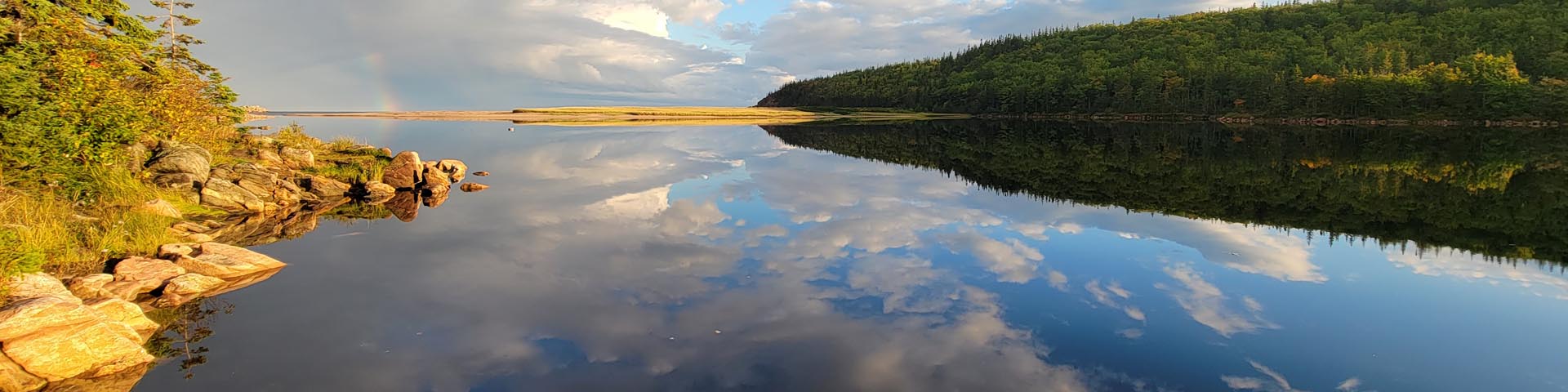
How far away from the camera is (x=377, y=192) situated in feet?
101

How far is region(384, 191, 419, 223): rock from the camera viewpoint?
25.8 metres

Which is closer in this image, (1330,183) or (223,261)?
(223,261)

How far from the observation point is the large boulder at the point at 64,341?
9375 millimetres

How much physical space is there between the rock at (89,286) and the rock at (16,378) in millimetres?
4232

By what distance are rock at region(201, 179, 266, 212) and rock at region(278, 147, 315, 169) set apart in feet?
25.8

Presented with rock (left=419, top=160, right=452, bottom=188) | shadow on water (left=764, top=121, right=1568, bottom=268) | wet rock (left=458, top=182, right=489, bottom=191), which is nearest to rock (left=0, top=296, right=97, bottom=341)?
rock (left=419, top=160, right=452, bottom=188)

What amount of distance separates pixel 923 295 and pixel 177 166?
26.7 meters

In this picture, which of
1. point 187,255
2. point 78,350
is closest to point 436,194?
point 187,255

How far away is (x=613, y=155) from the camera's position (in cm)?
5488

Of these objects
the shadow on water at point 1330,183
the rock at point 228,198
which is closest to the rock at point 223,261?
the rock at point 228,198

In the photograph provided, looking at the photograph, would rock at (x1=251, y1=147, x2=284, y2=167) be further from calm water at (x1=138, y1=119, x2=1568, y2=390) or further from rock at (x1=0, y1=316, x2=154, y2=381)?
rock at (x1=0, y1=316, x2=154, y2=381)

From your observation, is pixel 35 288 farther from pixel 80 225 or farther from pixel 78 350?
pixel 80 225

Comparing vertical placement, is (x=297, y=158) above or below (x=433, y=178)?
above

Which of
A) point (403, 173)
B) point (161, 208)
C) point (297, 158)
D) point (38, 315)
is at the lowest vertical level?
point (38, 315)
